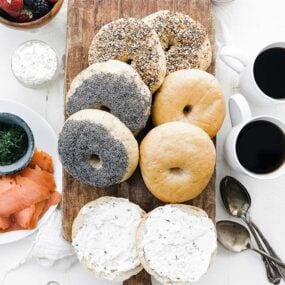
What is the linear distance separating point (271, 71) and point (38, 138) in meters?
0.64

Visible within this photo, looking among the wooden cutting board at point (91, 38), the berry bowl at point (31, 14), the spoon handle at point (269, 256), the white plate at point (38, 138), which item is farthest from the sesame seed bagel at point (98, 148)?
the spoon handle at point (269, 256)

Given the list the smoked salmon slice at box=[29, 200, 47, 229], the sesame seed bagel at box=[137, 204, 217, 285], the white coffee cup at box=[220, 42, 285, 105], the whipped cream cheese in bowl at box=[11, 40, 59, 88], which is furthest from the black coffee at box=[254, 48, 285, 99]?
the smoked salmon slice at box=[29, 200, 47, 229]

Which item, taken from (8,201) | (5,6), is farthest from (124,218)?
(5,6)

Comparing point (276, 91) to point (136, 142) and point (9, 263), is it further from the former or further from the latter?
point (9, 263)

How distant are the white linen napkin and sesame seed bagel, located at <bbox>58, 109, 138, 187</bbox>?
24 cm

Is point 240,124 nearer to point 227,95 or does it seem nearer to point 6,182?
point 227,95

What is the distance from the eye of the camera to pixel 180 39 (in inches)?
58.1

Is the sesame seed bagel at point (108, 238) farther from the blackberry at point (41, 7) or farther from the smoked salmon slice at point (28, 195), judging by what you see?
the blackberry at point (41, 7)

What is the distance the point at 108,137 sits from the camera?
1356 mm

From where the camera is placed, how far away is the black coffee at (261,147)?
1454mm

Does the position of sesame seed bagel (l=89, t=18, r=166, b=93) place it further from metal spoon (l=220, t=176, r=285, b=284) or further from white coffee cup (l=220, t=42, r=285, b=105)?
metal spoon (l=220, t=176, r=285, b=284)

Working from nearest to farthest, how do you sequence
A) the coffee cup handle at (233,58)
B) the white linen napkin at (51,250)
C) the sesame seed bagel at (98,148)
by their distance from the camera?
Result: 1. the sesame seed bagel at (98,148)
2. the coffee cup handle at (233,58)
3. the white linen napkin at (51,250)

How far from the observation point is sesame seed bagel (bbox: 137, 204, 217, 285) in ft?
4.64

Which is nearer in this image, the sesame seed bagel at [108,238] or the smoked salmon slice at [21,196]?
the sesame seed bagel at [108,238]
